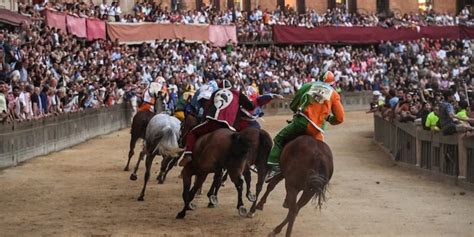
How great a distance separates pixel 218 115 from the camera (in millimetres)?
14508

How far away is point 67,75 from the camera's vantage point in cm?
3142

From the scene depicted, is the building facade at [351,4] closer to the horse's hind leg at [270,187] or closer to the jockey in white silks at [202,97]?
the jockey in white silks at [202,97]

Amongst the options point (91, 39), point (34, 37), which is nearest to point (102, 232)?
point (34, 37)

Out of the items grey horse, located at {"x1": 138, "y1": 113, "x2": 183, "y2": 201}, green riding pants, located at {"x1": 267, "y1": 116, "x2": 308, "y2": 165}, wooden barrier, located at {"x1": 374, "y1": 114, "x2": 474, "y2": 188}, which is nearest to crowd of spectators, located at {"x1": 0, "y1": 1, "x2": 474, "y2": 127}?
wooden barrier, located at {"x1": 374, "y1": 114, "x2": 474, "y2": 188}

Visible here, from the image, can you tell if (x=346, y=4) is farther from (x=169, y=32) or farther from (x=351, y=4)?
(x=169, y=32)

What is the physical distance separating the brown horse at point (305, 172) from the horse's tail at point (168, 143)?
4.44 metres

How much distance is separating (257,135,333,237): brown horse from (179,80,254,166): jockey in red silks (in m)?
2.19

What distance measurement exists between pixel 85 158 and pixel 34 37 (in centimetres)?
711

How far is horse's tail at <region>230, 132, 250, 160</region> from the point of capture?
543 inches

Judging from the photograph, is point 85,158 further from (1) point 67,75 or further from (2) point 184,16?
(2) point 184,16

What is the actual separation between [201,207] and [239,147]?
2141 millimetres

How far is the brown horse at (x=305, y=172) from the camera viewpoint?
12.1 m

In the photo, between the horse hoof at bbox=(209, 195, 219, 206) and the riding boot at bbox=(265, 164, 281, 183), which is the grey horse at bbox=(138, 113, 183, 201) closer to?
the horse hoof at bbox=(209, 195, 219, 206)

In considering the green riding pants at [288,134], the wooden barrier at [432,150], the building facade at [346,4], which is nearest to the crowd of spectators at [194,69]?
the wooden barrier at [432,150]
